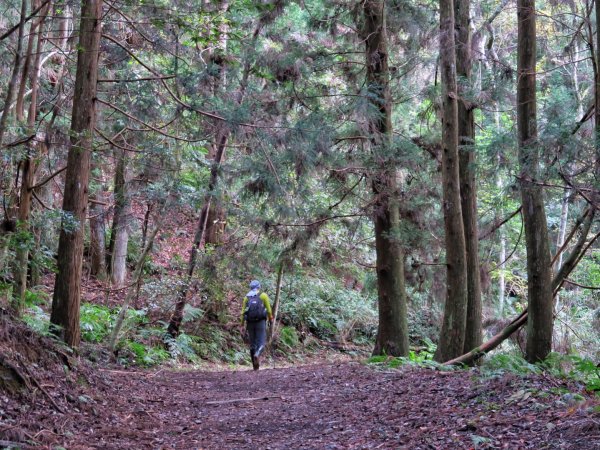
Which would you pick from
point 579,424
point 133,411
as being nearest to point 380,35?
point 133,411

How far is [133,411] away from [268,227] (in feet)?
20.8

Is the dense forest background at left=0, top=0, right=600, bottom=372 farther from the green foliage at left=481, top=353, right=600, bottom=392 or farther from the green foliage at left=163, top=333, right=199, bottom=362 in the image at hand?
the green foliage at left=481, top=353, right=600, bottom=392

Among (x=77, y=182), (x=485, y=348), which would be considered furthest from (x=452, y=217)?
(x=77, y=182)

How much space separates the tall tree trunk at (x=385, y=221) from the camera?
11.6 m

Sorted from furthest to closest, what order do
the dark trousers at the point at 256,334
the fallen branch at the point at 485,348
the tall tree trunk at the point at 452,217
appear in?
1. the dark trousers at the point at 256,334
2. the tall tree trunk at the point at 452,217
3. the fallen branch at the point at 485,348

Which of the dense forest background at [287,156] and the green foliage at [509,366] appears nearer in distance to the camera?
the green foliage at [509,366]

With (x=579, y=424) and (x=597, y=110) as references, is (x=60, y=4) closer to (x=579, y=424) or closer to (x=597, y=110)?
(x=597, y=110)

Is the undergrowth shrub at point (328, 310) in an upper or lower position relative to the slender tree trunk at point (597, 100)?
lower

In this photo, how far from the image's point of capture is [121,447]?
5242 millimetres

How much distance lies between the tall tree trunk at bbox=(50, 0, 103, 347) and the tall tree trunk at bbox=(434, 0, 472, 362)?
5.74 m

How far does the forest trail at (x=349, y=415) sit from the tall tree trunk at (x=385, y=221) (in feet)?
9.10

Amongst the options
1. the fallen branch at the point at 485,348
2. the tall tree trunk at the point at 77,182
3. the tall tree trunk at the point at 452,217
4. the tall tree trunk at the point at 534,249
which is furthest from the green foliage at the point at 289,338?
the tall tree trunk at the point at 534,249

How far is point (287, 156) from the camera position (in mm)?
10672

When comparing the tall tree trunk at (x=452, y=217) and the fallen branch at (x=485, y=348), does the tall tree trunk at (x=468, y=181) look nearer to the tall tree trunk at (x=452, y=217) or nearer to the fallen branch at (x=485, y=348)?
the tall tree trunk at (x=452, y=217)
